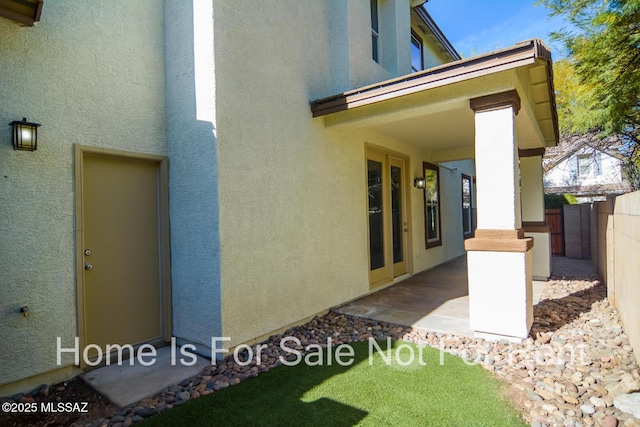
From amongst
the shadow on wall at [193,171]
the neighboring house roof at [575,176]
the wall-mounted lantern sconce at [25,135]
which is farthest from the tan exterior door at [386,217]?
the neighboring house roof at [575,176]

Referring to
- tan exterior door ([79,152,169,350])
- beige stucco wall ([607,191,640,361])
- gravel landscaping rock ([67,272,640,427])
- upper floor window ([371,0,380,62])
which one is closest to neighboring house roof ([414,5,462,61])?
upper floor window ([371,0,380,62])

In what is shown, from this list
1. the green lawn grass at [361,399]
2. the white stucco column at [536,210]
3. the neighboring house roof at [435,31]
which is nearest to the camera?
the green lawn grass at [361,399]

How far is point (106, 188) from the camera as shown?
4.16 meters

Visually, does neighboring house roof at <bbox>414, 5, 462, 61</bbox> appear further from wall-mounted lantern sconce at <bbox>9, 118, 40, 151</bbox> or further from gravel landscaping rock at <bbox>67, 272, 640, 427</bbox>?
wall-mounted lantern sconce at <bbox>9, 118, 40, 151</bbox>

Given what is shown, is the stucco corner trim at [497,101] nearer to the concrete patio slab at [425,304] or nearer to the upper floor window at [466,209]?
the concrete patio slab at [425,304]

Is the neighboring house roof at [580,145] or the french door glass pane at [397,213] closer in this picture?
the french door glass pane at [397,213]

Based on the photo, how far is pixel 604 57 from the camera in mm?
6762

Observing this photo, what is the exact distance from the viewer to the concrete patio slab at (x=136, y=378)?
11.1 feet

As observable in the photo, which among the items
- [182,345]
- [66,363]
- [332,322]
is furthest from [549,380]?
[66,363]

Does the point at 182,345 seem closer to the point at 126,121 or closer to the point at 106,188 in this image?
the point at 106,188

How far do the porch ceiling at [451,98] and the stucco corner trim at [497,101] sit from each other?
58mm

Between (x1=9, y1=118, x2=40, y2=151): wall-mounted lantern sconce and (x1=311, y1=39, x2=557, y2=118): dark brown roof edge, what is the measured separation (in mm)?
3552

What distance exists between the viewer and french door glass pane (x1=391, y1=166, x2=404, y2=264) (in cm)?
798

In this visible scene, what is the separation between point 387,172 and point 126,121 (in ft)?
17.1
